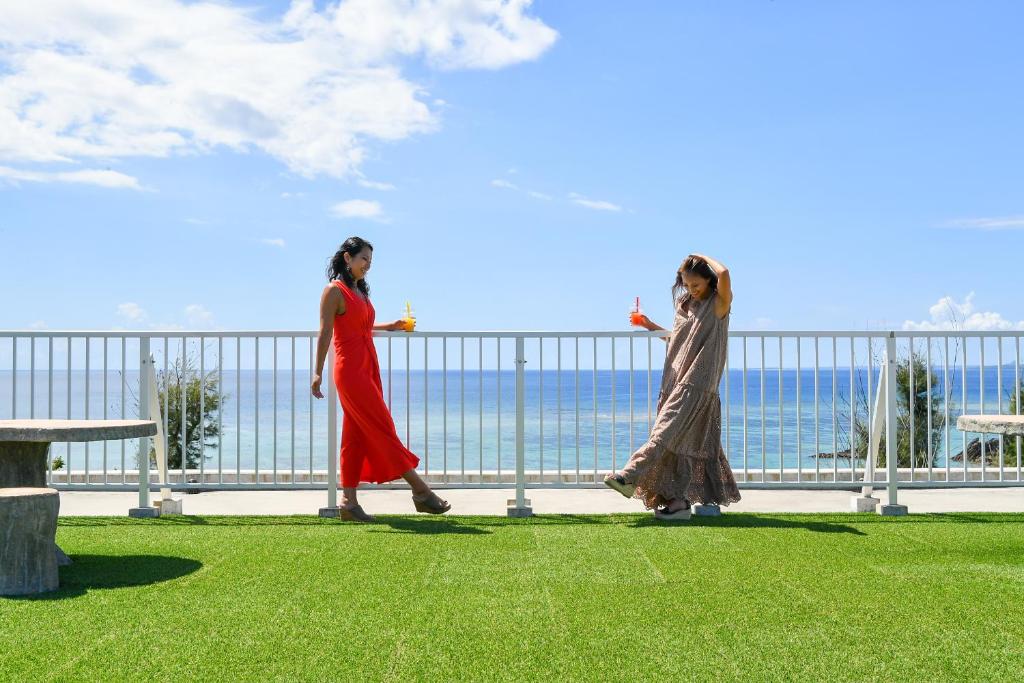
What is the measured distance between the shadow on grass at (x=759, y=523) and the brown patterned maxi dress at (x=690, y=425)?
0.12 meters

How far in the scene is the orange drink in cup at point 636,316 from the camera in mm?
5727

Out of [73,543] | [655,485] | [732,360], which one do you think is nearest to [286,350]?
[73,543]

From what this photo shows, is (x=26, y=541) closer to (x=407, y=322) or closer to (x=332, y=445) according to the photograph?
(x=332, y=445)

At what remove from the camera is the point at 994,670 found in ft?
8.82

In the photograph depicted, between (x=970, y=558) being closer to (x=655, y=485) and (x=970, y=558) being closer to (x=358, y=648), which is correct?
(x=655, y=485)

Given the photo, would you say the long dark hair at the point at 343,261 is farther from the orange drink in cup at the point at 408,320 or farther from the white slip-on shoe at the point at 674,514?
the white slip-on shoe at the point at 674,514

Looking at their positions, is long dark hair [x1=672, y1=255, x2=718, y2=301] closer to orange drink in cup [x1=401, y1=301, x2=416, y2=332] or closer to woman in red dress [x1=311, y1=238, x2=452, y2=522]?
orange drink in cup [x1=401, y1=301, x2=416, y2=332]

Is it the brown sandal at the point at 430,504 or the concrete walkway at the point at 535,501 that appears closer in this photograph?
the brown sandal at the point at 430,504

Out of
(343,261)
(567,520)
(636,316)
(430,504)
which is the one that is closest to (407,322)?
(343,261)

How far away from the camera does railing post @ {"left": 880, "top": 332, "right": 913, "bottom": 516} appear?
5844 mm

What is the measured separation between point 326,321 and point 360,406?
0.52 m

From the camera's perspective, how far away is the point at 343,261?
17.9 feet

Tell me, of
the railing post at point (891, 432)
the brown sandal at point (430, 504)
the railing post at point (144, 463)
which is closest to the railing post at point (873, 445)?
the railing post at point (891, 432)

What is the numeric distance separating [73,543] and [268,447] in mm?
28220
